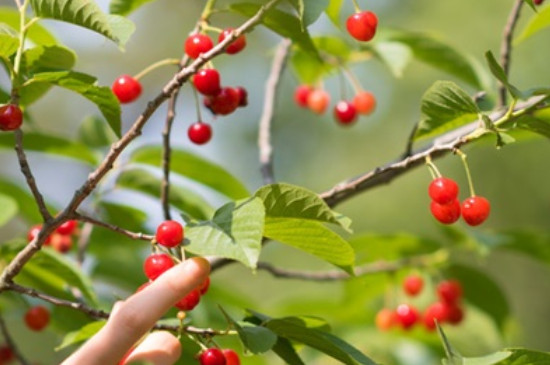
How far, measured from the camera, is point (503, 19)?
9.40 m

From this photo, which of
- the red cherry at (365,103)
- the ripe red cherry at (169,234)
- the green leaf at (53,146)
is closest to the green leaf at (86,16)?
the ripe red cherry at (169,234)

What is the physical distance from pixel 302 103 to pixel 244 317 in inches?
42.3

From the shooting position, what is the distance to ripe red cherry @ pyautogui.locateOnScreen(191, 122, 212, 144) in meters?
1.61

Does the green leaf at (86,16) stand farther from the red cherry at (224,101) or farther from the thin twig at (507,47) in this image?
the thin twig at (507,47)

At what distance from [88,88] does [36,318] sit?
0.70 meters

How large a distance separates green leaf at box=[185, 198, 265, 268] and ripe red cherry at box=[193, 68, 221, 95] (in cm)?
28

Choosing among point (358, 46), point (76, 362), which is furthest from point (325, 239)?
point (358, 46)

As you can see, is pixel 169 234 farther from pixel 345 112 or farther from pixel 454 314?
pixel 454 314

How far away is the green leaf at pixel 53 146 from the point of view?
205 cm

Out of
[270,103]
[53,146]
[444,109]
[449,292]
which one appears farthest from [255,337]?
[449,292]

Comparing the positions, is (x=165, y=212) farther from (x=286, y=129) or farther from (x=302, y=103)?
(x=286, y=129)

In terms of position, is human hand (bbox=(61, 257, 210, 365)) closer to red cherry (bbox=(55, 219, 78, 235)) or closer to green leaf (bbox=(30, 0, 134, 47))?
green leaf (bbox=(30, 0, 134, 47))

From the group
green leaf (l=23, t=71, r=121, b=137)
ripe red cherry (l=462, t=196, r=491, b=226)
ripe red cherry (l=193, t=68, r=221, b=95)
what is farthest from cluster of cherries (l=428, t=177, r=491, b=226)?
green leaf (l=23, t=71, r=121, b=137)

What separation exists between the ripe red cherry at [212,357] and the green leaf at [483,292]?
4.38ft
